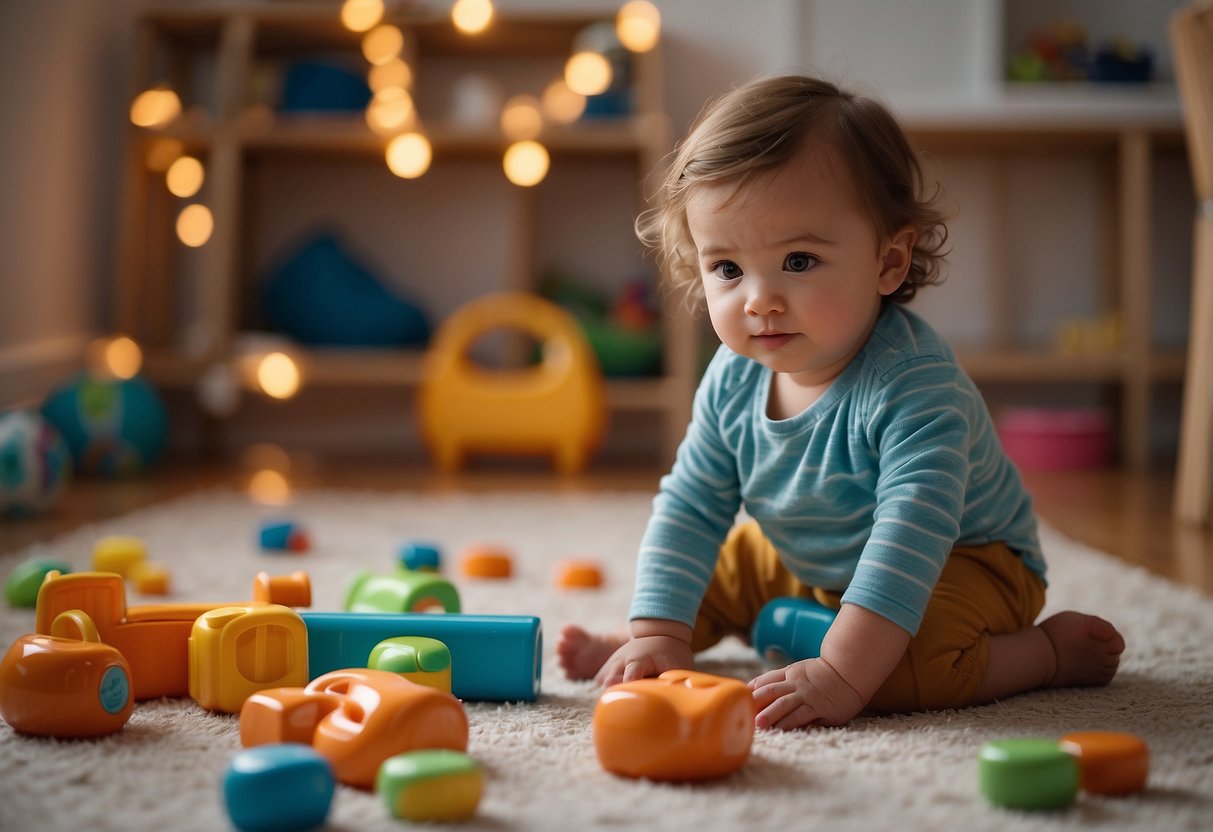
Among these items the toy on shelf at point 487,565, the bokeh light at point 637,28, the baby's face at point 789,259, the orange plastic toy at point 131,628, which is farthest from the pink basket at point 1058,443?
the orange plastic toy at point 131,628

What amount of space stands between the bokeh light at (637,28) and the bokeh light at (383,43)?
473 mm

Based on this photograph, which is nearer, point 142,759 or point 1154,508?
point 142,759

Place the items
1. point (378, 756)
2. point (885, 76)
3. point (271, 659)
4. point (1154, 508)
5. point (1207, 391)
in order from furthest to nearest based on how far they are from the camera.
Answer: point (885, 76), point (1154, 508), point (1207, 391), point (271, 659), point (378, 756)

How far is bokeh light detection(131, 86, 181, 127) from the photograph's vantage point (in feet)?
8.36

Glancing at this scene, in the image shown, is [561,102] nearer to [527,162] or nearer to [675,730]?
[527,162]

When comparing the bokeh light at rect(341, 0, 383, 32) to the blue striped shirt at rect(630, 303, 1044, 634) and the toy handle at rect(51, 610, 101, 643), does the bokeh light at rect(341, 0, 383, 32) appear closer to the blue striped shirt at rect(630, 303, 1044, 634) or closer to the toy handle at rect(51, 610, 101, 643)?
the blue striped shirt at rect(630, 303, 1044, 634)

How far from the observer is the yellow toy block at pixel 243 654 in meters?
0.77

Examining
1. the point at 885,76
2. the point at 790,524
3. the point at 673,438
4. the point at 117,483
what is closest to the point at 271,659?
the point at 790,524

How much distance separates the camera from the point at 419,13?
263cm

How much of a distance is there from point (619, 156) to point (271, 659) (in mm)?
2092

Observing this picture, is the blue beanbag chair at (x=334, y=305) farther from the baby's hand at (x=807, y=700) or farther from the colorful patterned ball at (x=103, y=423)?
the baby's hand at (x=807, y=700)

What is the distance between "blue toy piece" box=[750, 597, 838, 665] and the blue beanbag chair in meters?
1.77

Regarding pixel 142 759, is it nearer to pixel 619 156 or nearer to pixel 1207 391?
pixel 1207 391

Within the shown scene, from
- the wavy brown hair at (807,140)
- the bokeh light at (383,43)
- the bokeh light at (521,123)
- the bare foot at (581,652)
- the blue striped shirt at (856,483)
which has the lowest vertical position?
the bare foot at (581,652)
